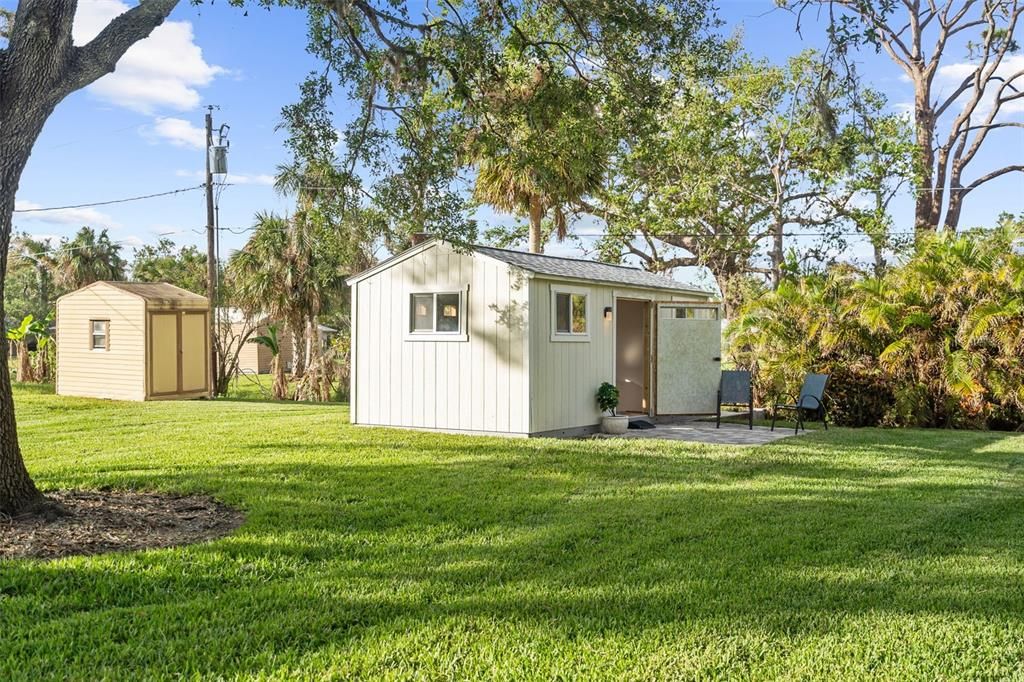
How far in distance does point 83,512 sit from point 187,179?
16.8 metres

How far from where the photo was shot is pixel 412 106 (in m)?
9.16

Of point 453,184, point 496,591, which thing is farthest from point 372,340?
point 496,591

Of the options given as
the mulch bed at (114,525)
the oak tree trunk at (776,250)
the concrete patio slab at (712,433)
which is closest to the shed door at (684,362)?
the concrete patio slab at (712,433)

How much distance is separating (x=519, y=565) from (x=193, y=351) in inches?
693

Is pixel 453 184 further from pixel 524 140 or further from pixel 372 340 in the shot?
pixel 372 340

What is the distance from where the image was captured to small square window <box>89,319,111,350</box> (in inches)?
811

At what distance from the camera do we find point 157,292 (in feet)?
67.8

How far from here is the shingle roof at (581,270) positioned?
39.8 feet

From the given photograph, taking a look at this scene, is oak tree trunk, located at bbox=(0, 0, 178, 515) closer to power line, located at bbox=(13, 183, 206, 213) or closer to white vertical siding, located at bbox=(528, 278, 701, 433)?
white vertical siding, located at bbox=(528, 278, 701, 433)

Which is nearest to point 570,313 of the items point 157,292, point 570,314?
point 570,314

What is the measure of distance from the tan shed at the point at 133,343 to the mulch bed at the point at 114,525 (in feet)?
43.6

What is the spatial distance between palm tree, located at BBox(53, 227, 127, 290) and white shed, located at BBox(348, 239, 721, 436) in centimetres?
1968

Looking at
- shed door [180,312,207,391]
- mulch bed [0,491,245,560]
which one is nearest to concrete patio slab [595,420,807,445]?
mulch bed [0,491,245,560]

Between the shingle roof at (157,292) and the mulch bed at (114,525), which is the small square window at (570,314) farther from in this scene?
the shingle roof at (157,292)
